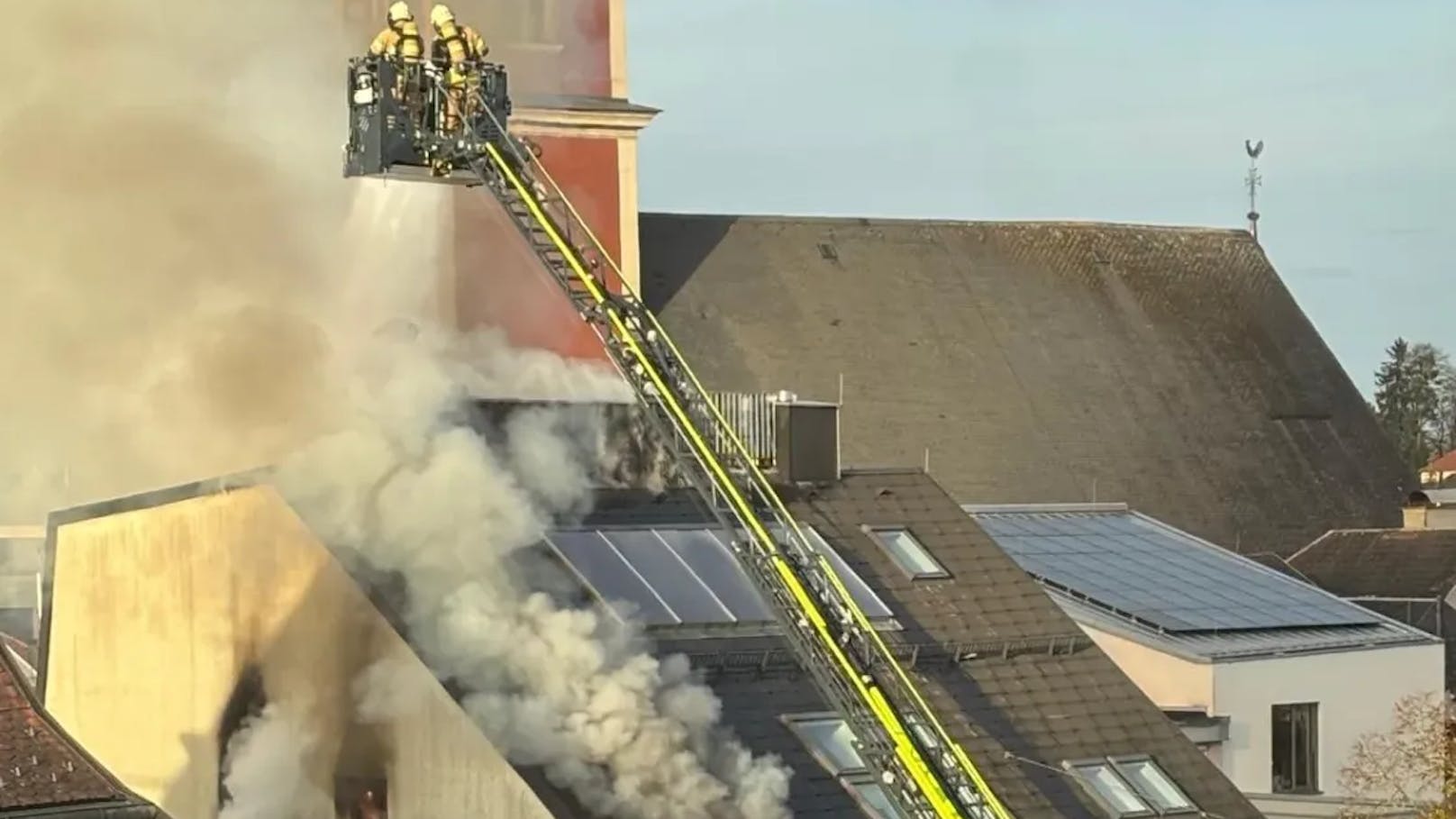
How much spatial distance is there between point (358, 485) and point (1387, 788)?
14.0m

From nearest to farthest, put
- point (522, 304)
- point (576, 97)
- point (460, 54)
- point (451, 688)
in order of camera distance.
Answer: point (451, 688), point (460, 54), point (522, 304), point (576, 97)

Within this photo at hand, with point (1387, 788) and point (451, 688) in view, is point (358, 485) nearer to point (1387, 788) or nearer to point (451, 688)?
point (451, 688)

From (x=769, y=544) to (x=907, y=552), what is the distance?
19.5 feet

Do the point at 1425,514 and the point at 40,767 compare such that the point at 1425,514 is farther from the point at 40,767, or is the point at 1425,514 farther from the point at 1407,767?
the point at 40,767

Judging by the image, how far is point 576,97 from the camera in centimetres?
4747

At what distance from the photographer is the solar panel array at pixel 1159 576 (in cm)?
3328

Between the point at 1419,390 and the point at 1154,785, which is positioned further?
the point at 1419,390

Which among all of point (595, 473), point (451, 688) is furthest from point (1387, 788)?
point (451, 688)

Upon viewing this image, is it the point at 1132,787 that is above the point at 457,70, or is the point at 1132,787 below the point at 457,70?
below

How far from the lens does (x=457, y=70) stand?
877 inches

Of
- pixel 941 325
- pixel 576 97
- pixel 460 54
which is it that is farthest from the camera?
pixel 941 325

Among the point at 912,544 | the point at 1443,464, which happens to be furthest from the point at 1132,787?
the point at 1443,464

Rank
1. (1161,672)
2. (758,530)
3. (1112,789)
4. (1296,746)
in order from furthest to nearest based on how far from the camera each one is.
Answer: (1296,746)
(1161,672)
(1112,789)
(758,530)

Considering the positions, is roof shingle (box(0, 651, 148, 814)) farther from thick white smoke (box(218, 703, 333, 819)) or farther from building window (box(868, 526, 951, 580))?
building window (box(868, 526, 951, 580))
